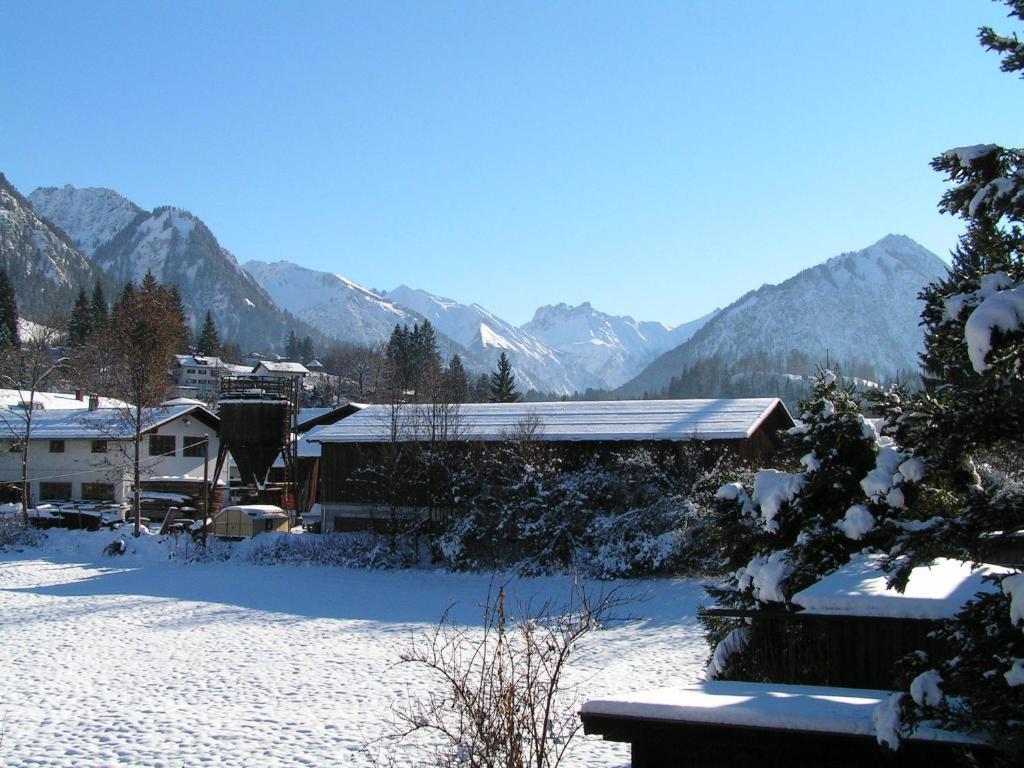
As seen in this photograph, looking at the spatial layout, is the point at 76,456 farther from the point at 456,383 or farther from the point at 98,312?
the point at 98,312

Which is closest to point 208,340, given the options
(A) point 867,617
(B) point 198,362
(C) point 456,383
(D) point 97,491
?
(B) point 198,362

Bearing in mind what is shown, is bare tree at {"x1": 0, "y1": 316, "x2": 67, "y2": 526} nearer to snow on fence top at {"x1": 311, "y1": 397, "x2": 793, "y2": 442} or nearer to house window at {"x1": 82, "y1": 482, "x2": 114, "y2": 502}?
house window at {"x1": 82, "y1": 482, "x2": 114, "y2": 502}

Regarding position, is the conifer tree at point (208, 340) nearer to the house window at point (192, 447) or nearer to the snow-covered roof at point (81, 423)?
the house window at point (192, 447)

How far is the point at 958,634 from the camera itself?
504cm

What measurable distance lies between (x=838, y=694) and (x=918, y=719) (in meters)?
1.47

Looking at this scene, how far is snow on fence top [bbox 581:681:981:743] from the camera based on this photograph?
5059mm

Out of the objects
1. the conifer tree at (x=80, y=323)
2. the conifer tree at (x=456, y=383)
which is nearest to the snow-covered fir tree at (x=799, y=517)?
the conifer tree at (x=456, y=383)

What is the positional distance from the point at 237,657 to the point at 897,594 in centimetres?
1260

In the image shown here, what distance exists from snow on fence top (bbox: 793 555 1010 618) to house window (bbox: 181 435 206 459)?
48987mm

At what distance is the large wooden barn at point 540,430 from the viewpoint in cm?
2898

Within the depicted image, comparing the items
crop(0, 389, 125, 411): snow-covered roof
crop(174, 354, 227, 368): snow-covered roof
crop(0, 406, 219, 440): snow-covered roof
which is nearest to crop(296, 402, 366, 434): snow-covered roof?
crop(0, 406, 219, 440): snow-covered roof

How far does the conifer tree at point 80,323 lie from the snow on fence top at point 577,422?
74.8 m

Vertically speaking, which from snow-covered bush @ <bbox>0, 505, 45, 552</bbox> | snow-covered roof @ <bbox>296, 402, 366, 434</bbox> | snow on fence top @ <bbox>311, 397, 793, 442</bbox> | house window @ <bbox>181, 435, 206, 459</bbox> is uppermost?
snow-covered roof @ <bbox>296, 402, 366, 434</bbox>

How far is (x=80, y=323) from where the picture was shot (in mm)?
102312
